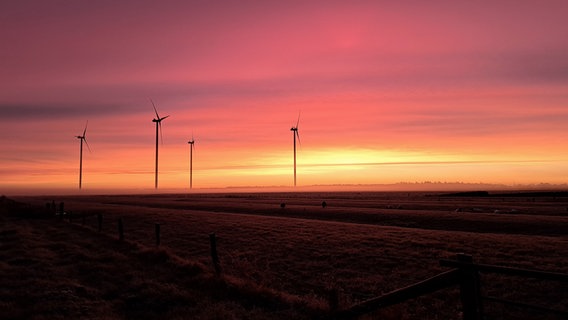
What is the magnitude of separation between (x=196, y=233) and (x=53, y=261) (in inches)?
606

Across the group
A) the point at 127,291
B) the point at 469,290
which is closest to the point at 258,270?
the point at 127,291

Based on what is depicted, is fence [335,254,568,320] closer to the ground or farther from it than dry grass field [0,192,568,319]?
farther from it

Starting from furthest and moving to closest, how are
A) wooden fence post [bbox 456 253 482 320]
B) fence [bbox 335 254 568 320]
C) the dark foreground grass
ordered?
the dark foreground grass < wooden fence post [bbox 456 253 482 320] < fence [bbox 335 254 568 320]

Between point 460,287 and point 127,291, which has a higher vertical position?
point 460,287

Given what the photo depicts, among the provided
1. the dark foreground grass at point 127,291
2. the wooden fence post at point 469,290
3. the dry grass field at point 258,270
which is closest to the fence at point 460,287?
the wooden fence post at point 469,290

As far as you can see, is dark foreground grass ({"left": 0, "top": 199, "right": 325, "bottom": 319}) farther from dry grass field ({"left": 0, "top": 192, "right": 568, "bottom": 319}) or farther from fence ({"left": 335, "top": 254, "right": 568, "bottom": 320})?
fence ({"left": 335, "top": 254, "right": 568, "bottom": 320})

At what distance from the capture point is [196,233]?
37.9m

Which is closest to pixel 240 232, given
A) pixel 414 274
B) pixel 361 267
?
pixel 361 267

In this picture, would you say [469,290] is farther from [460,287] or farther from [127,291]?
[127,291]

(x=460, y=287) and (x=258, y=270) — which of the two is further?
(x=258, y=270)

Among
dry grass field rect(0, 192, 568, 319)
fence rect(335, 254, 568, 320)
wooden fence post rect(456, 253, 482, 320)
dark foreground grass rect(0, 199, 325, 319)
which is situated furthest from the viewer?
dry grass field rect(0, 192, 568, 319)

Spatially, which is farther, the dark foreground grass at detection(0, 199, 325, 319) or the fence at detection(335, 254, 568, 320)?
the dark foreground grass at detection(0, 199, 325, 319)

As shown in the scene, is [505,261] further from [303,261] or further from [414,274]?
[303,261]

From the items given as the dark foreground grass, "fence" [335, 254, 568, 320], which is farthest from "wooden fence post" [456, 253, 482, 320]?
the dark foreground grass
